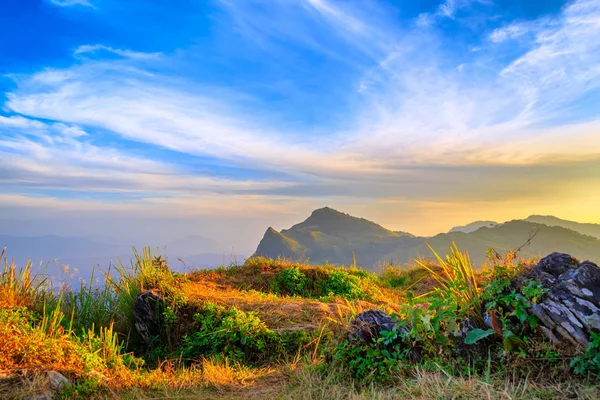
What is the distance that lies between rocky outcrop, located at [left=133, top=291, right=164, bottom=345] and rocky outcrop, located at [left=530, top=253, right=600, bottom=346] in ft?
18.8

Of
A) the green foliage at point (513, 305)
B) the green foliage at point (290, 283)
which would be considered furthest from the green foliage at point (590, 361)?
the green foliage at point (290, 283)

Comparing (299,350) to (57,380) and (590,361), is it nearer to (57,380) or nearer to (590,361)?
(57,380)

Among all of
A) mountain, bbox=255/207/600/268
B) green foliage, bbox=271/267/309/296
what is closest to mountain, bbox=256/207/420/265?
mountain, bbox=255/207/600/268

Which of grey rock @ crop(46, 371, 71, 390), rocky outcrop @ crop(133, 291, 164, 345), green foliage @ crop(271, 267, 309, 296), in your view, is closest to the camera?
grey rock @ crop(46, 371, 71, 390)

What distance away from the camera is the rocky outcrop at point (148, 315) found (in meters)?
7.29

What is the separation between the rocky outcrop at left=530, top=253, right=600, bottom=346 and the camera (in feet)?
Result: 12.4

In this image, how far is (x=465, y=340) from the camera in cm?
404

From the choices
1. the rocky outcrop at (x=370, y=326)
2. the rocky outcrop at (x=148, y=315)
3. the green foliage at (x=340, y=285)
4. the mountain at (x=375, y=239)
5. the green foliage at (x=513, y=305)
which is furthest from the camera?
the mountain at (x=375, y=239)

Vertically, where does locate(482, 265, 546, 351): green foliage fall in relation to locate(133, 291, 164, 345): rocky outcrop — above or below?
above

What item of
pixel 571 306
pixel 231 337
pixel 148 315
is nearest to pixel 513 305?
pixel 571 306

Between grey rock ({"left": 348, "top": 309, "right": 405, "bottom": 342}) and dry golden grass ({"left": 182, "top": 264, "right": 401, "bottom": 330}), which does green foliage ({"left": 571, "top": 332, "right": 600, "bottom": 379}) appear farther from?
dry golden grass ({"left": 182, "top": 264, "right": 401, "bottom": 330})

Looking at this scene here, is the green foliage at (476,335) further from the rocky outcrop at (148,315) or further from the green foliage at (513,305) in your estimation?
the rocky outcrop at (148,315)

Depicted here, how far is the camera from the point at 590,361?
140 inches

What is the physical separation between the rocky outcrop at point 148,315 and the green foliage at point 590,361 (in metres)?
6.01
